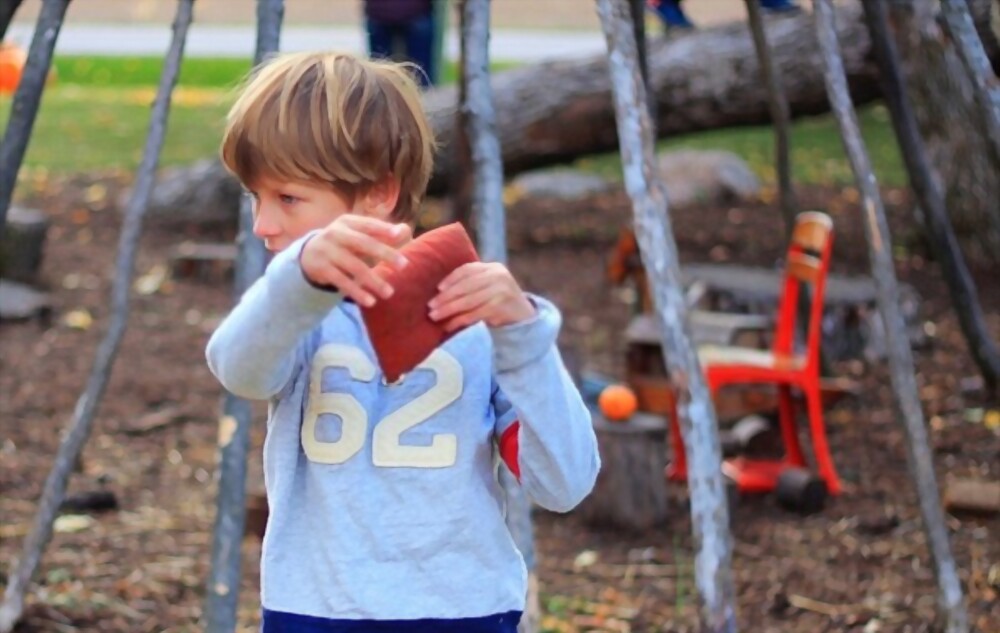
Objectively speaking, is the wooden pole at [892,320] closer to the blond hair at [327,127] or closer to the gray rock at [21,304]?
the blond hair at [327,127]

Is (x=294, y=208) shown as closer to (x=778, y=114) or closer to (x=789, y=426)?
(x=778, y=114)

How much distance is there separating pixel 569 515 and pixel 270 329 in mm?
3530

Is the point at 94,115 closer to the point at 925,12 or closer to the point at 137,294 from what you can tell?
the point at 137,294

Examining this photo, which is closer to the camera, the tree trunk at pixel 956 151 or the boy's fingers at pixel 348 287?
the boy's fingers at pixel 348 287

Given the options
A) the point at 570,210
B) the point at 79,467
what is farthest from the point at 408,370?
the point at 570,210

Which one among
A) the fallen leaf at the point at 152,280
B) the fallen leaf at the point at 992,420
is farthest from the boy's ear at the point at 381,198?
the fallen leaf at the point at 152,280

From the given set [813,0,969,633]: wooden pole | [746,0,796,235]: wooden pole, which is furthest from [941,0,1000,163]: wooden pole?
[746,0,796,235]: wooden pole

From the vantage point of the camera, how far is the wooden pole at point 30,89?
141 inches

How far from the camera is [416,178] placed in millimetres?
1983

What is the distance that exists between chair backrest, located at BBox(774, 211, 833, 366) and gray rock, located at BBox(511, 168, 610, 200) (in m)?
4.87

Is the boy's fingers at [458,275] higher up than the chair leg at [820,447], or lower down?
higher up

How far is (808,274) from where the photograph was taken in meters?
5.44

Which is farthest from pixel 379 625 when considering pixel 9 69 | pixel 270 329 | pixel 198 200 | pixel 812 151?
pixel 9 69

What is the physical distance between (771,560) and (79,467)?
91.1 inches
